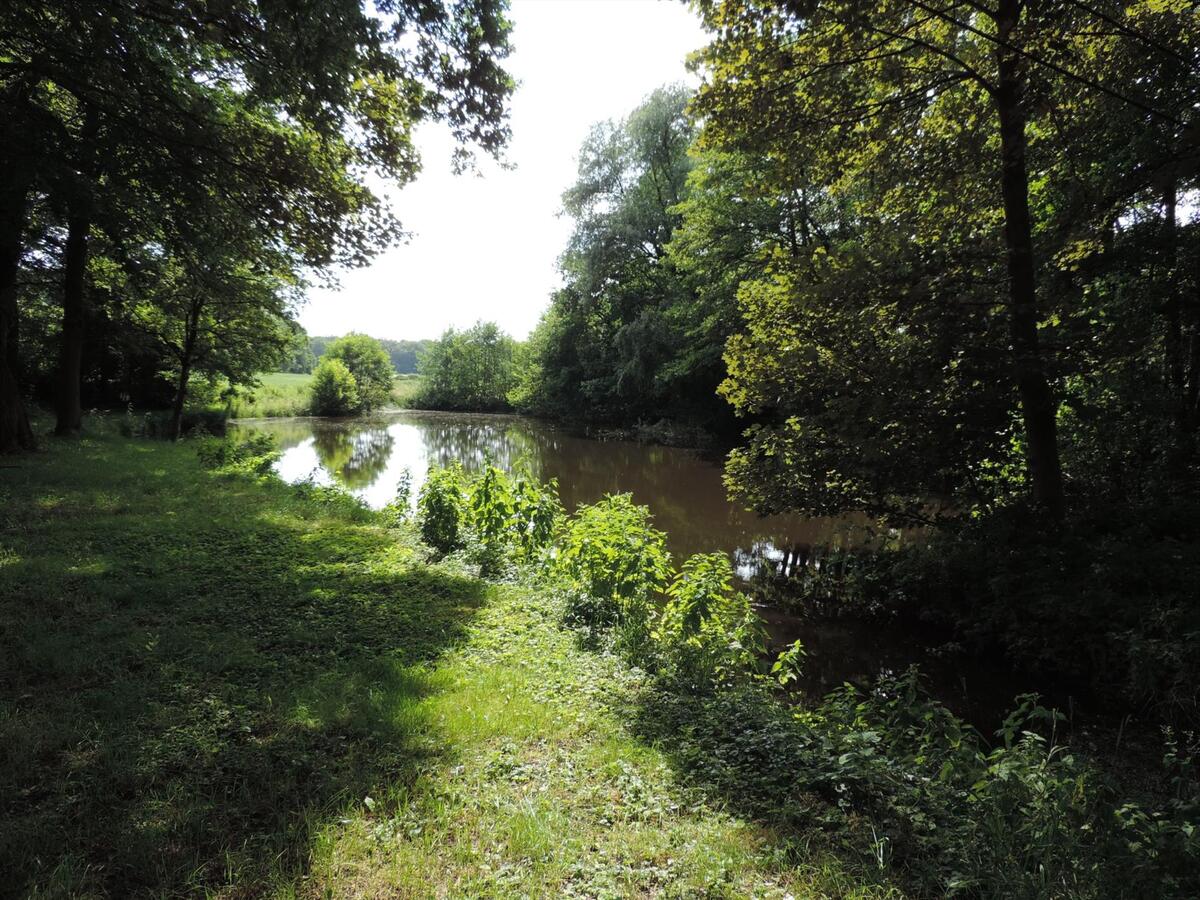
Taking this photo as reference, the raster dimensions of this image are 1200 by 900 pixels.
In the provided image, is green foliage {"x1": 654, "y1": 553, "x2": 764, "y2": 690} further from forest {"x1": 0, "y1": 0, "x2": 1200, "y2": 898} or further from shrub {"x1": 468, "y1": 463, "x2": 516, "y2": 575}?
shrub {"x1": 468, "y1": 463, "x2": 516, "y2": 575}

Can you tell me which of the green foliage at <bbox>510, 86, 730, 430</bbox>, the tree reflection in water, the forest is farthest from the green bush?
the green foliage at <bbox>510, 86, 730, 430</bbox>

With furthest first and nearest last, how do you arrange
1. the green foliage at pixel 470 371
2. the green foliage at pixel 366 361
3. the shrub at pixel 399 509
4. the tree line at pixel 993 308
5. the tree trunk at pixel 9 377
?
the green foliage at pixel 470 371 < the green foliage at pixel 366 361 < the tree trunk at pixel 9 377 < the shrub at pixel 399 509 < the tree line at pixel 993 308

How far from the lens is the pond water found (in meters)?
6.46

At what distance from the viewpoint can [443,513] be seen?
865 cm

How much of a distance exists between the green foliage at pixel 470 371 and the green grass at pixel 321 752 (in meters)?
53.3

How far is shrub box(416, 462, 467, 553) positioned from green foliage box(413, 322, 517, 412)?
1937 inches

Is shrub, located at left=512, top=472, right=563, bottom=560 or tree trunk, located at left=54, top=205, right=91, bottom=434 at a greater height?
tree trunk, located at left=54, top=205, right=91, bottom=434

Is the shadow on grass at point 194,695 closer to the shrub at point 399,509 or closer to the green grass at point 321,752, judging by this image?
the green grass at point 321,752

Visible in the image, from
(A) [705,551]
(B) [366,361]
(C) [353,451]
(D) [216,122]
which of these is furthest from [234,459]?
(B) [366,361]

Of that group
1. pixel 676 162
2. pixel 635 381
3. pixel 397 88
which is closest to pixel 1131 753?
pixel 397 88

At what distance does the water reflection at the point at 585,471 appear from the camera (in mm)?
10984

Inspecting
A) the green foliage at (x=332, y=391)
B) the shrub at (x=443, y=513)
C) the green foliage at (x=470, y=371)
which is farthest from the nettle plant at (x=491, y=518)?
the green foliage at (x=470, y=371)

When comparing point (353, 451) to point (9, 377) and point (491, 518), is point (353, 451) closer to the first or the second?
point (9, 377)

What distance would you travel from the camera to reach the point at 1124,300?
6.95 meters
